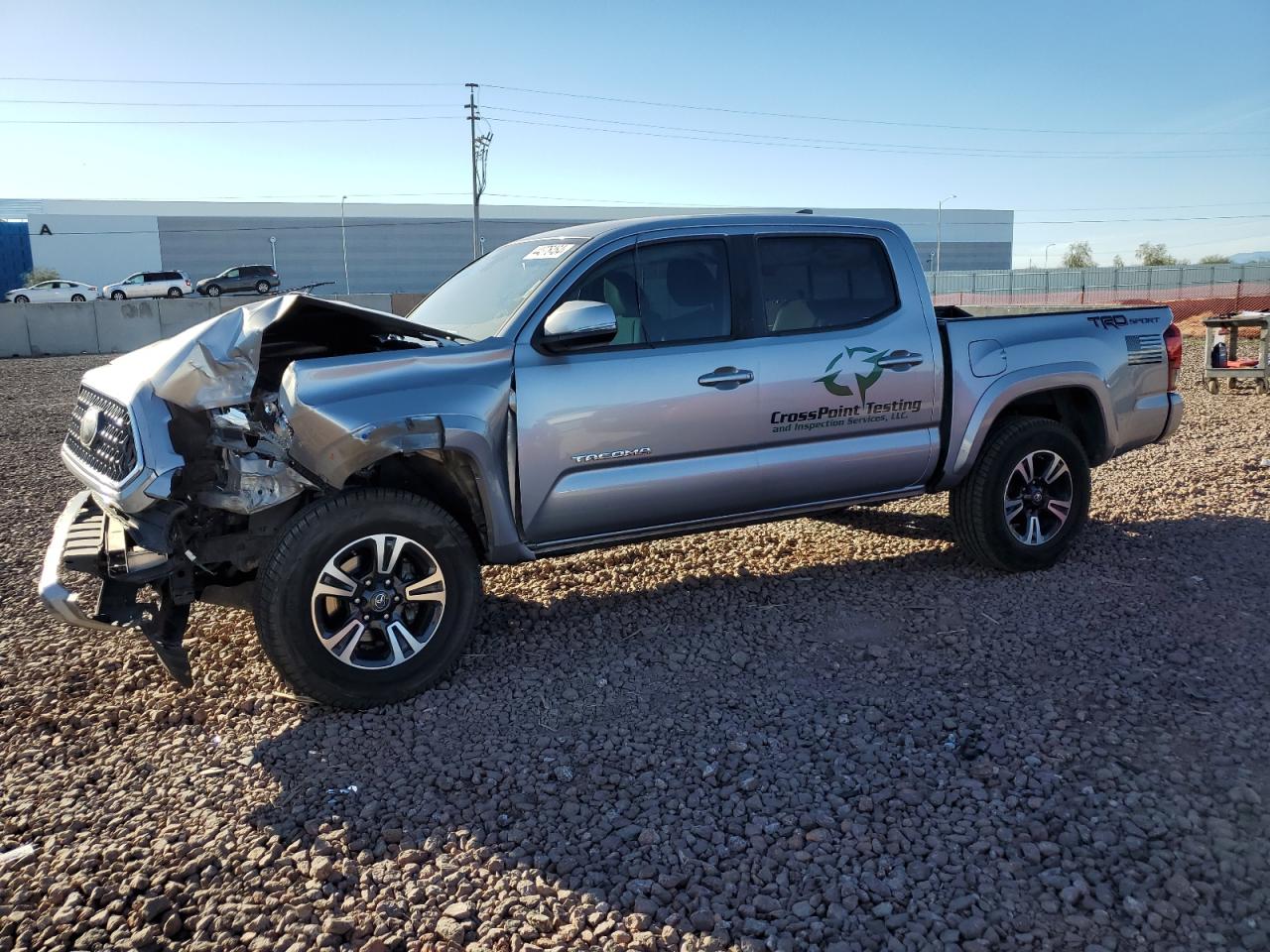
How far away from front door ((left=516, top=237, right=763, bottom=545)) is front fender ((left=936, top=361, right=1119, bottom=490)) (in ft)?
4.26

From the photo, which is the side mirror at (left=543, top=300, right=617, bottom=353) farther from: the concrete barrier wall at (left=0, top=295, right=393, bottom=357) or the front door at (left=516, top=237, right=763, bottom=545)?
the concrete barrier wall at (left=0, top=295, right=393, bottom=357)

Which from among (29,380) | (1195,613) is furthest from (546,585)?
(29,380)

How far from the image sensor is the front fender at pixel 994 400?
541cm

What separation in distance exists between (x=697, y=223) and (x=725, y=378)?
835 millimetres

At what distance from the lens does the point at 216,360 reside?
12.7 ft

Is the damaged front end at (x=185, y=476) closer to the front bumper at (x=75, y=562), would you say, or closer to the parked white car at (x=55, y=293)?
the front bumper at (x=75, y=562)

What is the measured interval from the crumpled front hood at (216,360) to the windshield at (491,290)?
30.6 inches

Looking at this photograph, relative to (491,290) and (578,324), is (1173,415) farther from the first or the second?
(491,290)

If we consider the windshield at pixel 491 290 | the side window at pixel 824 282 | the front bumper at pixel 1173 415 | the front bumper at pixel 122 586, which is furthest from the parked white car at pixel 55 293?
the front bumper at pixel 1173 415

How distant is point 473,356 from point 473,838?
2.05m

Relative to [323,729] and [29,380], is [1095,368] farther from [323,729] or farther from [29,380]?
[29,380]

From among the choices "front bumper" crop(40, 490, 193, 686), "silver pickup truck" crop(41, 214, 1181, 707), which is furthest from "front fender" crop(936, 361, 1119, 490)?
"front bumper" crop(40, 490, 193, 686)

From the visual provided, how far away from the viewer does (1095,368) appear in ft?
18.8

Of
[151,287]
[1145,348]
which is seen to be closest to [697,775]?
[1145,348]
